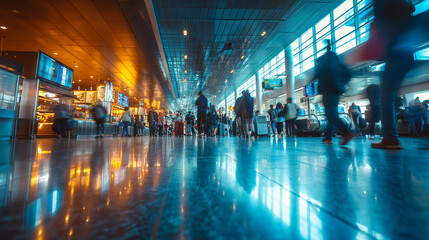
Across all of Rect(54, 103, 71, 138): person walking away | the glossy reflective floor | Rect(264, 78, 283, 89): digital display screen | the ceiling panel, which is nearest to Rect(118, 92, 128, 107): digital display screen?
the ceiling panel

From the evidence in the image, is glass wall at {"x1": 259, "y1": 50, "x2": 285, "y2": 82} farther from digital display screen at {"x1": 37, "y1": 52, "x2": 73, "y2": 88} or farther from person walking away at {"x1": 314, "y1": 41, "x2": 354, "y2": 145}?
digital display screen at {"x1": 37, "y1": 52, "x2": 73, "y2": 88}

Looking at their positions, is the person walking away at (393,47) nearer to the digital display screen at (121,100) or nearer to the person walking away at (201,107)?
the person walking away at (201,107)

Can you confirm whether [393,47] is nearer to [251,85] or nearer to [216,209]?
[216,209]

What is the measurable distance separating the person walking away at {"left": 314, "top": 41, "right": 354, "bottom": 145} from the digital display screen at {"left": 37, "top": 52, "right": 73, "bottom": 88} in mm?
10851

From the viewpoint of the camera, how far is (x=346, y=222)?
1.14 feet

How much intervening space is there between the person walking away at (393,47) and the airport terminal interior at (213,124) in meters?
0.01

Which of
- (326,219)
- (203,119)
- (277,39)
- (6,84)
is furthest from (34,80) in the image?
(277,39)

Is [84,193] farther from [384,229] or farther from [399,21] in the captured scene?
[399,21]

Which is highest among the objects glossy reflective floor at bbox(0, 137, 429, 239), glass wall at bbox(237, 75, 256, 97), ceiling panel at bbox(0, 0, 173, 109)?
glass wall at bbox(237, 75, 256, 97)

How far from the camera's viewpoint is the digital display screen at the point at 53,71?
8.79 m

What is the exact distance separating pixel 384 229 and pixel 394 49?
259cm

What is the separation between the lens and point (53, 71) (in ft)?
31.6

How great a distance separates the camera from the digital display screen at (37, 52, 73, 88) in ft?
28.8

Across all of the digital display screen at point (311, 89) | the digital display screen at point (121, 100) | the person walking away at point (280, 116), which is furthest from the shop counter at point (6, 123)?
the digital display screen at point (311, 89)
